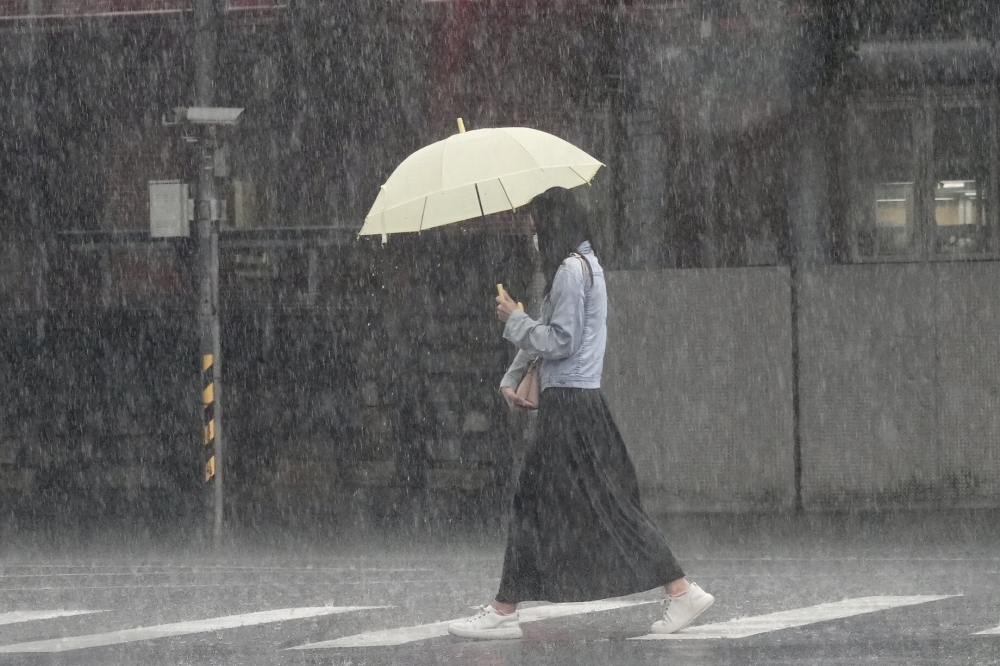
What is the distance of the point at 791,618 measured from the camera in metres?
7.71

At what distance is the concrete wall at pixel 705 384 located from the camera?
42.0ft

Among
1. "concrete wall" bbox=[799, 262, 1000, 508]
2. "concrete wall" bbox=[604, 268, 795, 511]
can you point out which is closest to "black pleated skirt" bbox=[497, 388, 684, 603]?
"concrete wall" bbox=[604, 268, 795, 511]

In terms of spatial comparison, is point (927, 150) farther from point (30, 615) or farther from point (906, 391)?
point (30, 615)

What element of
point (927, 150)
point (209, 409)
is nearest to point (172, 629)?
point (209, 409)

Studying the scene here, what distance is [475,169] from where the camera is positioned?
7.16 metres

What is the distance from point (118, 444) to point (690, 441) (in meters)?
6.06

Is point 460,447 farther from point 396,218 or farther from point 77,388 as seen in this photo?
point 396,218

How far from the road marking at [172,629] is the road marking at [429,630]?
725mm

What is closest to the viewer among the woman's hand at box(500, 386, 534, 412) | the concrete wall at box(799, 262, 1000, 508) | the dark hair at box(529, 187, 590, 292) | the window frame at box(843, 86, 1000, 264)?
the dark hair at box(529, 187, 590, 292)

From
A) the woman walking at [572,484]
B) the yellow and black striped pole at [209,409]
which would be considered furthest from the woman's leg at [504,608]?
Result: the yellow and black striped pole at [209,409]

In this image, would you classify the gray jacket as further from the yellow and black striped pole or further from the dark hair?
the yellow and black striped pole

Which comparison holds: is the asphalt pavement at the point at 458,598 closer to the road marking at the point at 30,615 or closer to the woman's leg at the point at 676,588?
the road marking at the point at 30,615

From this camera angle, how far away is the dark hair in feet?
23.2

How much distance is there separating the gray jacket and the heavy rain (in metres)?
0.02
